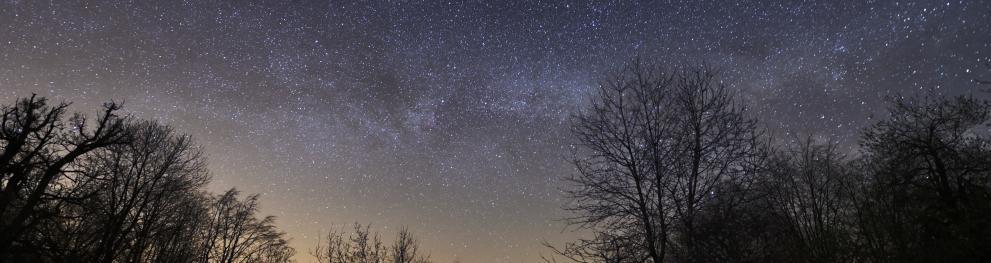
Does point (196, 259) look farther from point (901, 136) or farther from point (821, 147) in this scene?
point (901, 136)

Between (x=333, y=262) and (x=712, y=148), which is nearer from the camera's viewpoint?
(x=712, y=148)

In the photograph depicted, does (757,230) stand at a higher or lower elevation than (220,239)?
lower

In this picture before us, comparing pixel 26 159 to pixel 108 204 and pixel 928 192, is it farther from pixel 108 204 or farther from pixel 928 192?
pixel 928 192

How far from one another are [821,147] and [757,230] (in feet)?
36.9

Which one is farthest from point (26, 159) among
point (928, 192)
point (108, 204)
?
point (928, 192)

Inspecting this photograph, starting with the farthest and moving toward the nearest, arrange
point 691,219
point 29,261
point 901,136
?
point 901,136 < point 29,261 < point 691,219

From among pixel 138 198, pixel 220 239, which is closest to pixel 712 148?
pixel 138 198

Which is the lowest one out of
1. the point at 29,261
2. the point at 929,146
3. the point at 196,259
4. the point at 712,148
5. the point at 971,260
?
the point at 971,260

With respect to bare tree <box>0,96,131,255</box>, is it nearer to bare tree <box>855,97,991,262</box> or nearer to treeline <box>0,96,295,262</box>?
treeline <box>0,96,295,262</box>

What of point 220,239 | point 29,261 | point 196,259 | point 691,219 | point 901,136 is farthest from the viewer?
point 220,239

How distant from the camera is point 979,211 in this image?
38.3 ft

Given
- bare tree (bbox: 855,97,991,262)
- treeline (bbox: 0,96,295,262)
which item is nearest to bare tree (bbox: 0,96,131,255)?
treeline (bbox: 0,96,295,262)

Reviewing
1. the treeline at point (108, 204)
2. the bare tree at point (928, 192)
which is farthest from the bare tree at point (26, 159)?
the bare tree at point (928, 192)

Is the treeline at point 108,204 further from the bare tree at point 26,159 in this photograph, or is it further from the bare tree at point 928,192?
the bare tree at point 928,192
